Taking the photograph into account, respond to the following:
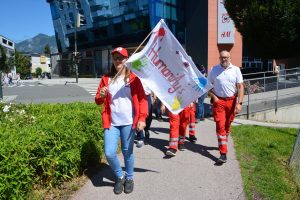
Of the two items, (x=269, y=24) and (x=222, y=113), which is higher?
(x=269, y=24)

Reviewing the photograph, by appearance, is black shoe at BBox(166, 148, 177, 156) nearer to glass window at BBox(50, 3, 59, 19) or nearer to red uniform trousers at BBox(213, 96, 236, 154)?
red uniform trousers at BBox(213, 96, 236, 154)

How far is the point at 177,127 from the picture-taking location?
6555 mm

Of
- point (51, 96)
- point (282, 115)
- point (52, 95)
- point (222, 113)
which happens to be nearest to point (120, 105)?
point (222, 113)

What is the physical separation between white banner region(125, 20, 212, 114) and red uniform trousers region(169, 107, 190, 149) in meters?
0.99

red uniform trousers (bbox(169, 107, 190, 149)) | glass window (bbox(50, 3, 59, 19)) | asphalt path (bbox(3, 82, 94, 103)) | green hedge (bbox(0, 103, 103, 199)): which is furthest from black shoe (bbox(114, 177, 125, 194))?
glass window (bbox(50, 3, 59, 19))

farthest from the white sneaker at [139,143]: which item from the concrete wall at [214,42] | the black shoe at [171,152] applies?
the concrete wall at [214,42]

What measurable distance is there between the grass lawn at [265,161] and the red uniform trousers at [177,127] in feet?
3.62

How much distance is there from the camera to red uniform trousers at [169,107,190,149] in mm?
6441

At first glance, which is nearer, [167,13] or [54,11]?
[167,13]

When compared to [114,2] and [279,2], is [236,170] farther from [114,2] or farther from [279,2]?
[114,2]

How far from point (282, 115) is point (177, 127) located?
26.7 feet

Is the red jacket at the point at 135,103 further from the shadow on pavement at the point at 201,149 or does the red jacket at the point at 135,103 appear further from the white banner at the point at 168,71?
the shadow on pavement at the point at 201,149

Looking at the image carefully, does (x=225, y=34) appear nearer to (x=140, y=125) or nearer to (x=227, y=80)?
(x=227, y=80)

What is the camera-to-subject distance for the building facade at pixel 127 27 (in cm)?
3659
